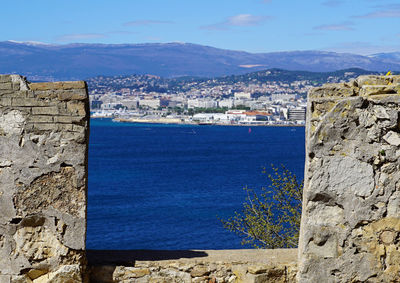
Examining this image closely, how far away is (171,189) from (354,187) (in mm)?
39592

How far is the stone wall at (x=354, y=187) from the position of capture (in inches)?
178

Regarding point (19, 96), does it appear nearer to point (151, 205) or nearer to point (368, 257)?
point (368, 257)

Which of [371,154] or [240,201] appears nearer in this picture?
[371,154]

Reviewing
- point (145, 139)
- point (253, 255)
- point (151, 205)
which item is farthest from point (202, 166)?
point (253, 255)

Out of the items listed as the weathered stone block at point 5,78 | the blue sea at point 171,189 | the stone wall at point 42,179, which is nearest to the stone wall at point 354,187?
the stone wall at point 42,179

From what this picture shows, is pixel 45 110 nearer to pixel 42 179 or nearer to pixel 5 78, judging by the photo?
pixel 5 78

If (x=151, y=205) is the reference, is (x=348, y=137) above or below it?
above

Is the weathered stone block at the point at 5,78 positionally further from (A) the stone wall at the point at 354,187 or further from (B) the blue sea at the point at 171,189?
(B) the blue sea at the point at 171,189

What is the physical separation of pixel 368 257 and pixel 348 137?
33.0 inches

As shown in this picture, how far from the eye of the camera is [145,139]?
90750mm

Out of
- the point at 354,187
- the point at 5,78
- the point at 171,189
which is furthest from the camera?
the point at 171,189

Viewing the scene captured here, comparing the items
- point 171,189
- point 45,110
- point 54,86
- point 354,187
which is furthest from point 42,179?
point 171,189

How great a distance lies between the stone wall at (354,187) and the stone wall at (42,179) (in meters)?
1.63

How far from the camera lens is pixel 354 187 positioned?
4555 millimetres
